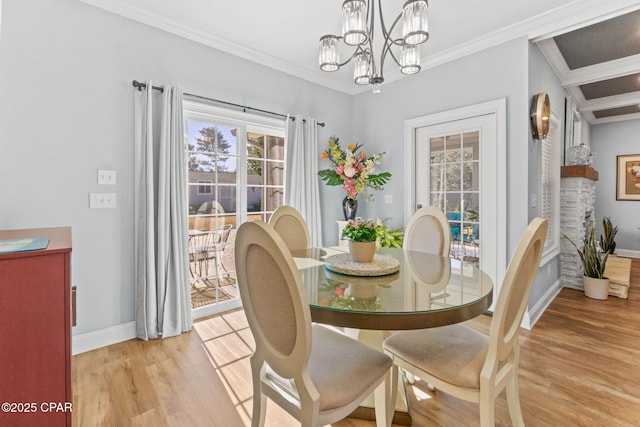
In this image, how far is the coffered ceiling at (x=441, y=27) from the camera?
2.45 metres

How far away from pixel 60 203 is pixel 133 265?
2.24 feet

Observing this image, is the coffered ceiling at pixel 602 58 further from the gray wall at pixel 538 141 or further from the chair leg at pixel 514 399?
the chair leg at pixel 514 399

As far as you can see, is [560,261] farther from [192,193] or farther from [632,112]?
[192,193]

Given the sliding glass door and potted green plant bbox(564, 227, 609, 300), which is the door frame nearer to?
potted green plant bbox(564, 227, 609, 300)

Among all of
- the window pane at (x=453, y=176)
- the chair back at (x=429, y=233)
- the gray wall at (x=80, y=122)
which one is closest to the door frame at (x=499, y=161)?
the window pane at (x=453, y=176)

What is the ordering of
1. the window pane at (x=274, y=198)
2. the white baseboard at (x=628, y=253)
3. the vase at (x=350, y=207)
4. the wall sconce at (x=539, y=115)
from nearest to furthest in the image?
1. the wall sconce at (x=539, y=115)
2. the window pane at (x=274, y=198)
3. the vase at (x=350, y=207)
4. the white baseboard at (x=628, y=253)

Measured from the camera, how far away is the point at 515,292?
117 cm

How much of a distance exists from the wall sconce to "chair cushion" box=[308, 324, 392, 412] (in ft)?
8.55

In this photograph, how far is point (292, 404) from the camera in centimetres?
113

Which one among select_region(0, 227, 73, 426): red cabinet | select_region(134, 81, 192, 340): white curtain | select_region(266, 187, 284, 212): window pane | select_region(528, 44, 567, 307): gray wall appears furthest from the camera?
select_region(266, 187, 284, 212): window pane

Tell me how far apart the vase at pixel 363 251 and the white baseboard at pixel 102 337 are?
6.68ft

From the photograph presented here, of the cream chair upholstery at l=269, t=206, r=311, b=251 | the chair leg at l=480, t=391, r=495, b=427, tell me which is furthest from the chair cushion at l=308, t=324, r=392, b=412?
the cream chair upholstery at l=269, t=206, r=311, b=251

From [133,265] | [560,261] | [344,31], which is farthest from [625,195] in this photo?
[133,265]

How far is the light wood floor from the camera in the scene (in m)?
1.63
